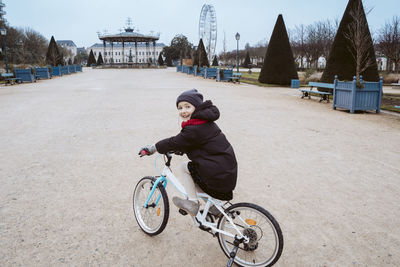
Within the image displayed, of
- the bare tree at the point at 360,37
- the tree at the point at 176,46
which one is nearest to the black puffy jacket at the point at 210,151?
the bare tree at the point at 360,37

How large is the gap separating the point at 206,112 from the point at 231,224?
2.99ft

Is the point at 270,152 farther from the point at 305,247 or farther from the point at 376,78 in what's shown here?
the point at 376,78

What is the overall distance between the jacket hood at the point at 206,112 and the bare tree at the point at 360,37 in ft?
39.2

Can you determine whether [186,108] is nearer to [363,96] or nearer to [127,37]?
[363,96]

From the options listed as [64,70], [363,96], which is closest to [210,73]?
[64,70]

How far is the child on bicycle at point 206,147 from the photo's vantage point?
2.47 m

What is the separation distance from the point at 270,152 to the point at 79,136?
4.23 metres

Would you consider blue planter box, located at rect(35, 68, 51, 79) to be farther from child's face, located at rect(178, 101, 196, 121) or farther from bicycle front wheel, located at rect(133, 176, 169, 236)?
child's face, located at rect(178, 101, 196, 121)

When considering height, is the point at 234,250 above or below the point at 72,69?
below

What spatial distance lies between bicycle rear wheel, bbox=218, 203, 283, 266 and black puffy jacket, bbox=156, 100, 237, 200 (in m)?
0.22

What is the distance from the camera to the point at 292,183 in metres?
4.40

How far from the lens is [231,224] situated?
2.48 meters

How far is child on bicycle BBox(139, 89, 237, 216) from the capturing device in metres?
2.47

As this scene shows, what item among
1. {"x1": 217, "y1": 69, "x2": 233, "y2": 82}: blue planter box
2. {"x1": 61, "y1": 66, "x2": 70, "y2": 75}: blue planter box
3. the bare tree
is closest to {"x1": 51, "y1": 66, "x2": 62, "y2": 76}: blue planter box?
{"x1": 61, "y1": 66, "x2": 70, "y2": 75}: blue planter box
